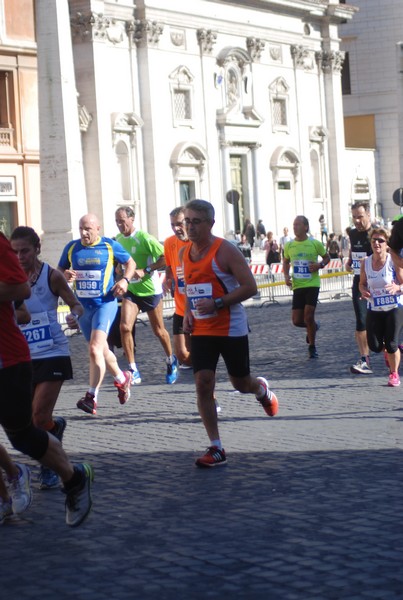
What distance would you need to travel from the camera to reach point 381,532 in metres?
6.86

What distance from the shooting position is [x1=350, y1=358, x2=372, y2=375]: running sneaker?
50.0 feet

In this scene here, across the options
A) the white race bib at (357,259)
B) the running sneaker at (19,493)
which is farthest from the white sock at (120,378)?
the running sneaker at (19,493)

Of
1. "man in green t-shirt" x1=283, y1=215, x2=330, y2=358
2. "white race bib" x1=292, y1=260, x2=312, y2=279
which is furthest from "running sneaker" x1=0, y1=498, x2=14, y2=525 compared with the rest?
"white race bib" x1=292, y1=260, x2=312, y2=279

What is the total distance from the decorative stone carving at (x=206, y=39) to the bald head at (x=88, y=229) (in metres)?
43.1

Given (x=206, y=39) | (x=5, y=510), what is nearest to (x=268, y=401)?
(x=5, y=510)

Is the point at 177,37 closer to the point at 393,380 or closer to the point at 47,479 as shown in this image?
the point at 393,380

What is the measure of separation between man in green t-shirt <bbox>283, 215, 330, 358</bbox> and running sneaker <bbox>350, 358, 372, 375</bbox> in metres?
2.36

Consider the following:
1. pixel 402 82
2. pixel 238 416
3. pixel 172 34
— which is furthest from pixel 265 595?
pixel 172 34

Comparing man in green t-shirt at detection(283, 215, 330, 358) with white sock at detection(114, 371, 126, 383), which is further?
man in green t-shirt at detection(283, 215, 330, 358)

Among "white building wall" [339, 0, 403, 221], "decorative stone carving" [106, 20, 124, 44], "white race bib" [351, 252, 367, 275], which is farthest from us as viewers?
"white building wall" [339, 0, 403, 221]

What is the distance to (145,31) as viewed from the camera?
168ft

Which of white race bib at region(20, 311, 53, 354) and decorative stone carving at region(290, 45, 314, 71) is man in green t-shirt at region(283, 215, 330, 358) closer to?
white race bib at region(20, 311, 53, 354)

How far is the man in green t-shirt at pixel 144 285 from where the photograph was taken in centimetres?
1523

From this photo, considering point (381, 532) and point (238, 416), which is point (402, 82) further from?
point (381, 532)
